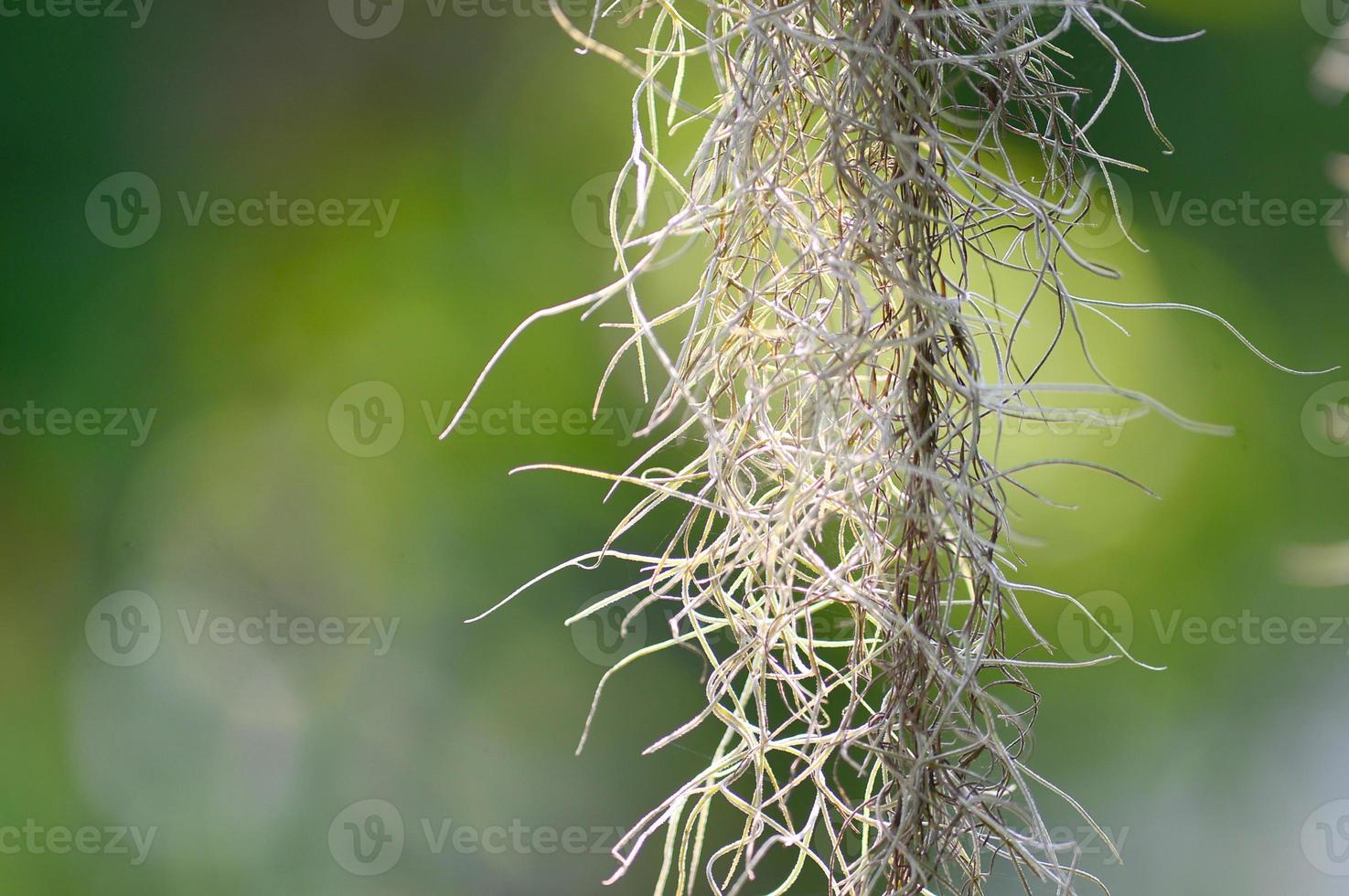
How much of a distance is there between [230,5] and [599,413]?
786mm

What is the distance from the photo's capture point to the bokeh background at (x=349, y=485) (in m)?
1.34

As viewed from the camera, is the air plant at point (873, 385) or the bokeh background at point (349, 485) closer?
the air plant at point (873, 385)

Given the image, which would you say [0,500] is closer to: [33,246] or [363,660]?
[33,246]

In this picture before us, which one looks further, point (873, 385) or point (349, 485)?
point (349, 485)

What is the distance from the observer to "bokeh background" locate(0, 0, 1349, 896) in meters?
1.34

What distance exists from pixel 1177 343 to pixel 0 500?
167 centimetres

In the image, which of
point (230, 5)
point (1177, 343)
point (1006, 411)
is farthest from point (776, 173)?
point (230, 5)

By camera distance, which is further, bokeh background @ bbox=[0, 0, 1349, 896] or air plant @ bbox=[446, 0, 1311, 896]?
bokeh background @ bbox=[0, 0, 1349, 896]

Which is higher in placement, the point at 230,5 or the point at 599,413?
the point at 230,5

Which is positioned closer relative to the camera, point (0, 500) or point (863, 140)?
point (863, 140)

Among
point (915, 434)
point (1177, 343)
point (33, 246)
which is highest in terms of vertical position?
point (1177, 343)

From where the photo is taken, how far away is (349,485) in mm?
1397

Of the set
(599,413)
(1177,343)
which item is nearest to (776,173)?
(599,413)

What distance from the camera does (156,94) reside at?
54.4 inches
